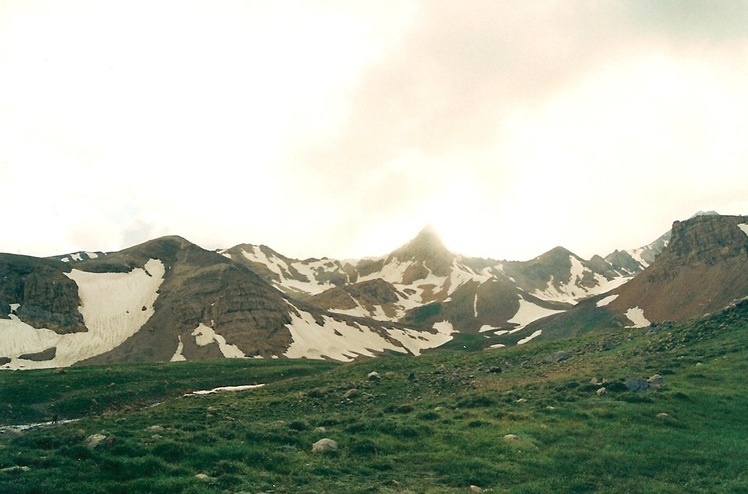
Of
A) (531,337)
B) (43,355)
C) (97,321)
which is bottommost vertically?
(531,337)

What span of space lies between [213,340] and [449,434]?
118002mm

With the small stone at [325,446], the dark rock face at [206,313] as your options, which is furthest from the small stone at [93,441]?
the dark rock face at [206,313]

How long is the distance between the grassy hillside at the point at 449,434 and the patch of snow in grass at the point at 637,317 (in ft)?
355

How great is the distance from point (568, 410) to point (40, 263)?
158m

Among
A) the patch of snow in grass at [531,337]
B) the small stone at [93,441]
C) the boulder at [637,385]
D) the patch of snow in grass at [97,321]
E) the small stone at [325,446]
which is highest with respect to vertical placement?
the patch of snow in grass at [97,321]

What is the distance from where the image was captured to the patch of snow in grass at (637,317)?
145 m

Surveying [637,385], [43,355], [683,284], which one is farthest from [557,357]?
[683,284]

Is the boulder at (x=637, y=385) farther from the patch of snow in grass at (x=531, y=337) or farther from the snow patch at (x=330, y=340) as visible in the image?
the patch of snow in grass at (x=531, y=337)

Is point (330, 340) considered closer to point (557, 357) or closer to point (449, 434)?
point (557, 357)

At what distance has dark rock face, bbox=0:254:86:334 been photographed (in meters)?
124

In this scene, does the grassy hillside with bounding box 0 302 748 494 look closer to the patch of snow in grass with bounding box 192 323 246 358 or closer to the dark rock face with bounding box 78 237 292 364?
the patch of snow in grass with bounding box 192 323 246 358

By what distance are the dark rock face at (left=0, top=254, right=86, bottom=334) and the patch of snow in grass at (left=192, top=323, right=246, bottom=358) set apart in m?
30.1

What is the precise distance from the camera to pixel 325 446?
21.5 m

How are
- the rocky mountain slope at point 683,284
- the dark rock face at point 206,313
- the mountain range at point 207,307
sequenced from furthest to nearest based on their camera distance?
1. the rocky mountain slope at point 683,284
2. the dark rock face at point 206,313
3. the mountain range at point 207,307
